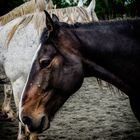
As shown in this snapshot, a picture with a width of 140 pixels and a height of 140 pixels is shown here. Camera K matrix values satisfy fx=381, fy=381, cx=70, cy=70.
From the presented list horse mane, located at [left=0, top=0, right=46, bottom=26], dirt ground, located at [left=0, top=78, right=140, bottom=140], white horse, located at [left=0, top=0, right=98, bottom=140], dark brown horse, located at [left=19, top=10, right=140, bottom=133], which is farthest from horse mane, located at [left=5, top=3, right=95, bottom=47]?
dark brown horse, located at [left=19, top=10, right=140, bottom=133]

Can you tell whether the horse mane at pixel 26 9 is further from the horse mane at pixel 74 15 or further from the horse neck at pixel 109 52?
A: the horse neck at pixel 109 52

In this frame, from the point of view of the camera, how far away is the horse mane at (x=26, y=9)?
521 cm

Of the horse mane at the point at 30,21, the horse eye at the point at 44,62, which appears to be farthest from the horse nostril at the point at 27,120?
the horse mane at the point at 30,21

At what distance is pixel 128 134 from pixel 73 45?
3026 millimetres

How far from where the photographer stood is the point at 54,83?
9.64ft

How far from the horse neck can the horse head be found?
0.14 meters

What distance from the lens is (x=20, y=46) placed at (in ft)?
16.1

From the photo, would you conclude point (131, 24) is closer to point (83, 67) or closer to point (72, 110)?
point (83, 67)

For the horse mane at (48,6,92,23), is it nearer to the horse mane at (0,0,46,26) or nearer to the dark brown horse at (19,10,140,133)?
the horse mane at (0,0,46,26)

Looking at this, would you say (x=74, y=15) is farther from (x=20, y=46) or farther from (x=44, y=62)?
(x=44, y=62)

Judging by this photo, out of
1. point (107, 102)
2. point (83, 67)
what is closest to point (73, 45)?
point (83, 67)

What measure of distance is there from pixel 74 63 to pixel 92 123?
3.67 m

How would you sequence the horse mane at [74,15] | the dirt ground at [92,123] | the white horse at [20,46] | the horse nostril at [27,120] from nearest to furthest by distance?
the horse nostril at [27,120], the horse mane at [74,15], the white horse at [20,46], the dirt ground at [92,123]

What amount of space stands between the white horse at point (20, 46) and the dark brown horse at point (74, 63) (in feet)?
4.99
